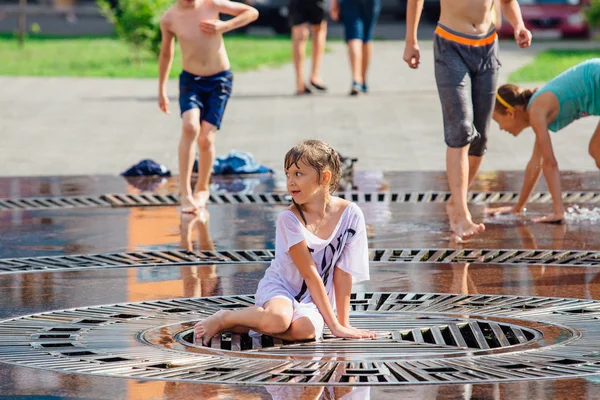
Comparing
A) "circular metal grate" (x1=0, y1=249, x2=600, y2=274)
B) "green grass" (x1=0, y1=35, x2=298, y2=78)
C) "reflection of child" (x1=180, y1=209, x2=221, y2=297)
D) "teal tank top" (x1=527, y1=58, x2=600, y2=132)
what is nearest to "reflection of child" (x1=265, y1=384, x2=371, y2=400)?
"reflection of child" (x1=180, y1=209, x2=221, y2=297)

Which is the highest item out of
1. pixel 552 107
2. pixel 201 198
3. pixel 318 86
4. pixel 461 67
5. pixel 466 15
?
pixel 466 15

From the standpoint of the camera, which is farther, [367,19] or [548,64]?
[548,64]

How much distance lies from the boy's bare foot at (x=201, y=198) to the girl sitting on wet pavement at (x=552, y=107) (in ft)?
6.40

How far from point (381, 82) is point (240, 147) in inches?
225

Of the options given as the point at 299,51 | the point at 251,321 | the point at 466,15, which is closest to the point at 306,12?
the point at 299,51

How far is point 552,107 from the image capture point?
25.9 feet

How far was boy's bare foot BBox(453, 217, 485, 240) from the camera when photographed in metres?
7.30

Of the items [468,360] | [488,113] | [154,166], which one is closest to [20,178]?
[154,166]

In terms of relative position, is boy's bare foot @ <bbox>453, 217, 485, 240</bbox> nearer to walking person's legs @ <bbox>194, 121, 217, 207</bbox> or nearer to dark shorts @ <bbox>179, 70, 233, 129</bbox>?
walking person's legs @ <bbox>194, 121, 217, 207</bbox>

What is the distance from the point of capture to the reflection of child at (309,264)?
5016 millimetres

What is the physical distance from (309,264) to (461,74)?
2.77 m

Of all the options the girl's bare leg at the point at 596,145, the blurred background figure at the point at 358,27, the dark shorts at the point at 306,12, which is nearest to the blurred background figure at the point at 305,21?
the dark shorts at the point at 306,12

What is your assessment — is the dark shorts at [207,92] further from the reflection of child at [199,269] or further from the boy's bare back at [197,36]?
the reflection of child at [199,269]

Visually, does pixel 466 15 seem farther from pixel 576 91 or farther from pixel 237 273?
pixel 237 273
